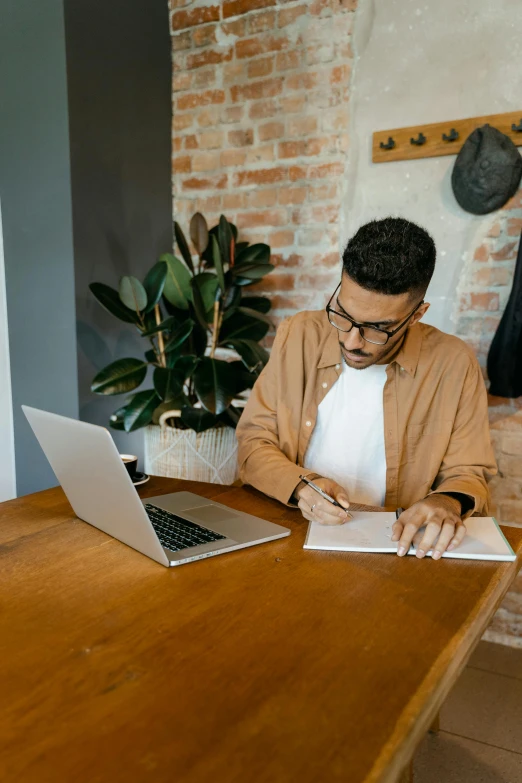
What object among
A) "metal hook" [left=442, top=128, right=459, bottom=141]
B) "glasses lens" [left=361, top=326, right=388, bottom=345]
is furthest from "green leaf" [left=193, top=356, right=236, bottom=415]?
"metal hook" [left=442, top=128, right=459, bottom=141]

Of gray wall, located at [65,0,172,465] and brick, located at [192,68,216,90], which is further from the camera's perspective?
brick, located at [192,68,216,90]

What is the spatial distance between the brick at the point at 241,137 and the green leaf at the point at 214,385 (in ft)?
3.88

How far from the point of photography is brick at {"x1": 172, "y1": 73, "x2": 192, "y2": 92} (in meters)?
3.04

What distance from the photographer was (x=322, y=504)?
52.1 inches

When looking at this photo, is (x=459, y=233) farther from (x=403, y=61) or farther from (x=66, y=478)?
(x=66, y=478)

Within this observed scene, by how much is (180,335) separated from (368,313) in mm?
1041

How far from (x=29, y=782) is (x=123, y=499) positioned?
48 centimetres

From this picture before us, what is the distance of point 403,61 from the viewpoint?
2.44m

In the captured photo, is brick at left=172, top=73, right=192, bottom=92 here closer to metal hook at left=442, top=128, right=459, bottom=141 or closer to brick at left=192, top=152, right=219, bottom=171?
brick at left=192, top=152, right=219, bottom=171

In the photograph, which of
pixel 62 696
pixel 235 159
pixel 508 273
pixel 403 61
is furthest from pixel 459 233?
pixel 62 696

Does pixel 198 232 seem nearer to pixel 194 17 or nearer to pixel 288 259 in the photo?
pixel 288 259

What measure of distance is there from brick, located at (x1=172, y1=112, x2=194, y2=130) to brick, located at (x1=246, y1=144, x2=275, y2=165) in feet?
1.32

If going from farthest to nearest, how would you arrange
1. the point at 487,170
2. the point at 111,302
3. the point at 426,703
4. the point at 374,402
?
the point at 111,302 < the point at 487,170 < the point at 374,402 < the point at 426,703

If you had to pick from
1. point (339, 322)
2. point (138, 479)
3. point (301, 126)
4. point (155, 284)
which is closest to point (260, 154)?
point (301, 126)
